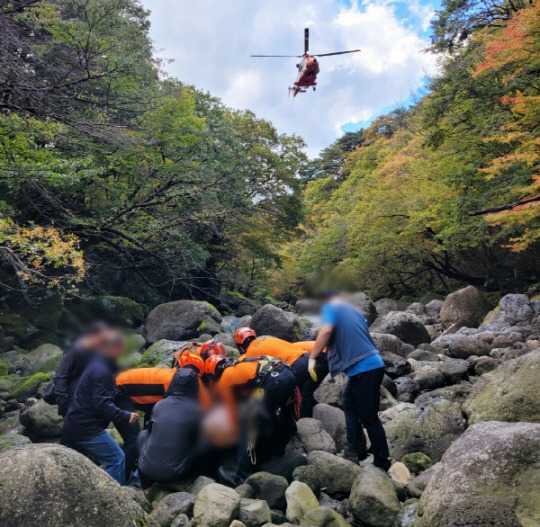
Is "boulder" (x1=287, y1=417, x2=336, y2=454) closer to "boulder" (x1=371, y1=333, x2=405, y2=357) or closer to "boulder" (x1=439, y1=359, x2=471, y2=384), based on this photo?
"boulder" (x1=439, y1=359, x2=471, y2=384)

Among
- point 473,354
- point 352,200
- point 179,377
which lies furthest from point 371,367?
point 352,200

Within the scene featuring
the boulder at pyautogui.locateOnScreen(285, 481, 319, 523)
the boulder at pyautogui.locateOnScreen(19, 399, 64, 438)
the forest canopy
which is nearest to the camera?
the boulder at pyautogui.locateOnScreen(285, 481, 319, 523)

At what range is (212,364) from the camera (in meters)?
4.43

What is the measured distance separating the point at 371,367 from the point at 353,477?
106cm

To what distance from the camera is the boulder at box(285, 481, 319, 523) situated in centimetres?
352

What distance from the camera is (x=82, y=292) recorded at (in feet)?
45.8

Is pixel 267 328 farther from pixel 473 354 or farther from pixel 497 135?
pixel 497 135

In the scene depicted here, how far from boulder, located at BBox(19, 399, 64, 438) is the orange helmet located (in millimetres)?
2609

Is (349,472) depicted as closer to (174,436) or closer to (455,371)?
(174,436)

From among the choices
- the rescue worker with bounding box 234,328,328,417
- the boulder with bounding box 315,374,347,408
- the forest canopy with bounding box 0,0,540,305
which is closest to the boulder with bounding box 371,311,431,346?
the forest canopy with bounding box 0,0,540,305

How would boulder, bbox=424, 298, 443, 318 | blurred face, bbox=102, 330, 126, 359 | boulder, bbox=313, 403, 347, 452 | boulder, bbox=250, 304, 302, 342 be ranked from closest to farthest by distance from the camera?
blurred face, bbox=102, 330, 126, 359 → boulder, bbox=313, 403, 347, 452 → boulder, bbox=250, 304, 302, 342 → boulder, bbox=424, 298, 443, 318

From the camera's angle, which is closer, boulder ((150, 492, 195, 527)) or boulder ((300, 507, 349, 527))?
boulder ((300, 507, 349, 527))

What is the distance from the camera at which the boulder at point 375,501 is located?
342 centimetres

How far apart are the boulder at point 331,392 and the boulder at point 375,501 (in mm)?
2670
